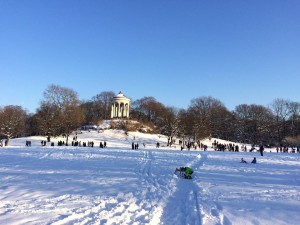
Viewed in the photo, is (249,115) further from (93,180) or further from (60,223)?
(60,223)

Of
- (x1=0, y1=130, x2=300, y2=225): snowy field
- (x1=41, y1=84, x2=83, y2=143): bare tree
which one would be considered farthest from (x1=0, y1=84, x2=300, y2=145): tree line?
(x1=0, y1=130, x2=300, y2=225): snowy field

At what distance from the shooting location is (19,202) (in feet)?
35.0

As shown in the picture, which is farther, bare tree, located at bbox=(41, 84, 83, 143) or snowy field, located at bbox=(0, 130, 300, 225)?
bare tree, located at bbox=(41, 84, 83, 143)

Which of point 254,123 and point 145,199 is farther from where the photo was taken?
point 254,123

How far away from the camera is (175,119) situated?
76.5 metres

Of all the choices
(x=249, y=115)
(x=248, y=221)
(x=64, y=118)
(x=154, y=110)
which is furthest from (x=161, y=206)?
(x=154, y=110)

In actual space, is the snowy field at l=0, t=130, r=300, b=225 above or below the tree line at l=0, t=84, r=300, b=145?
below

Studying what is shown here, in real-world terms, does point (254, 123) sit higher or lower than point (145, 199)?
higher

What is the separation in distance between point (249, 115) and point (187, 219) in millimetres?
99523

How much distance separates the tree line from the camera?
72.9 m

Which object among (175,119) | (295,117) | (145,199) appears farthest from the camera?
(295,117)

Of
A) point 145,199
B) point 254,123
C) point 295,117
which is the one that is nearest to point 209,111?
point 254,123

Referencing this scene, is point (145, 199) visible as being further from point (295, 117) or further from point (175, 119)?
point (295, 117)

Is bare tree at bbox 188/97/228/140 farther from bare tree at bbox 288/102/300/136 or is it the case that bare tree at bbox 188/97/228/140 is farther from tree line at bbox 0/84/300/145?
bare tree at bbox 288/102/300/136
